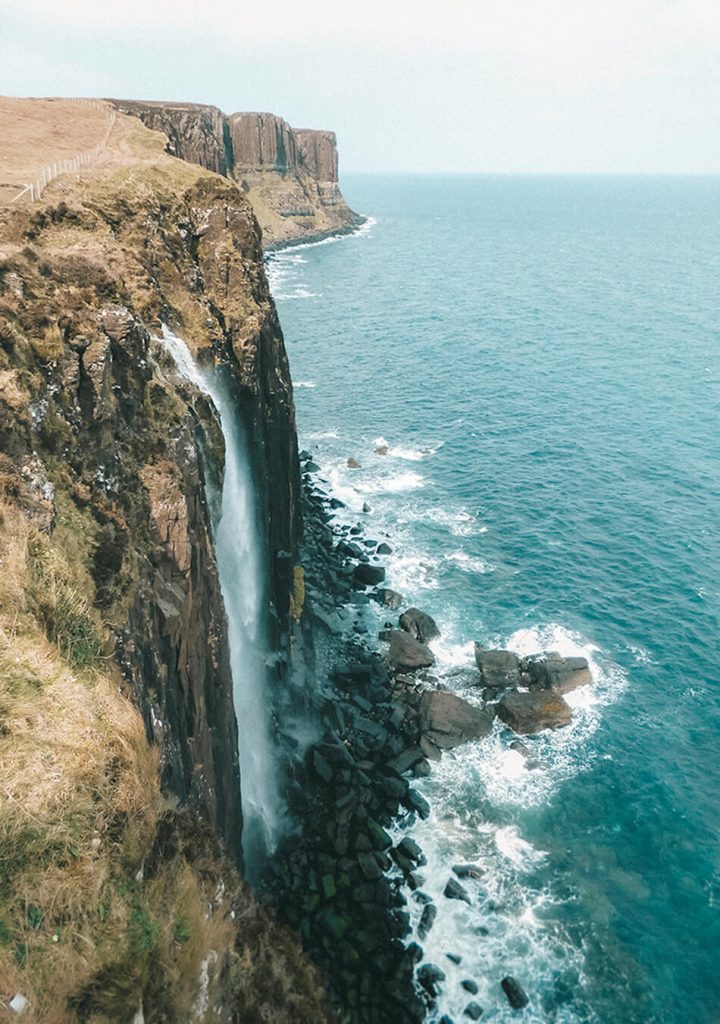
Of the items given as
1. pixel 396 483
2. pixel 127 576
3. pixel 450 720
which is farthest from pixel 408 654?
pixel 127 576

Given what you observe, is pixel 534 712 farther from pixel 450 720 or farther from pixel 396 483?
pixel 396 483

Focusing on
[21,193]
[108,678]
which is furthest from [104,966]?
[21,193]

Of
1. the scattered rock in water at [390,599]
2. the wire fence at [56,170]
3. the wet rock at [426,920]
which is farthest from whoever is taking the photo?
the scattered rock in water at [390,599]

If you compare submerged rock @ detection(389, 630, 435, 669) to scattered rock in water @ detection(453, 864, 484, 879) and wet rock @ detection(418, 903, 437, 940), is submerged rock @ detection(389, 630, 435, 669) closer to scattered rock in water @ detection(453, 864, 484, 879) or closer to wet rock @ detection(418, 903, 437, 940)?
scattered rock in water @ detection(453, 864, 484, 879)

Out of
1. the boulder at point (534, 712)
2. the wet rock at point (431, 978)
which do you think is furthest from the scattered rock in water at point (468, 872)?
the boulder at point (534, 712)

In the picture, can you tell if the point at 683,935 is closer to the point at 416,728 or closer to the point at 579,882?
the point at 579,882

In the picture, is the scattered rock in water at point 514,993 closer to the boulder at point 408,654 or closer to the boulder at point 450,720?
the boulder at point 450,720
